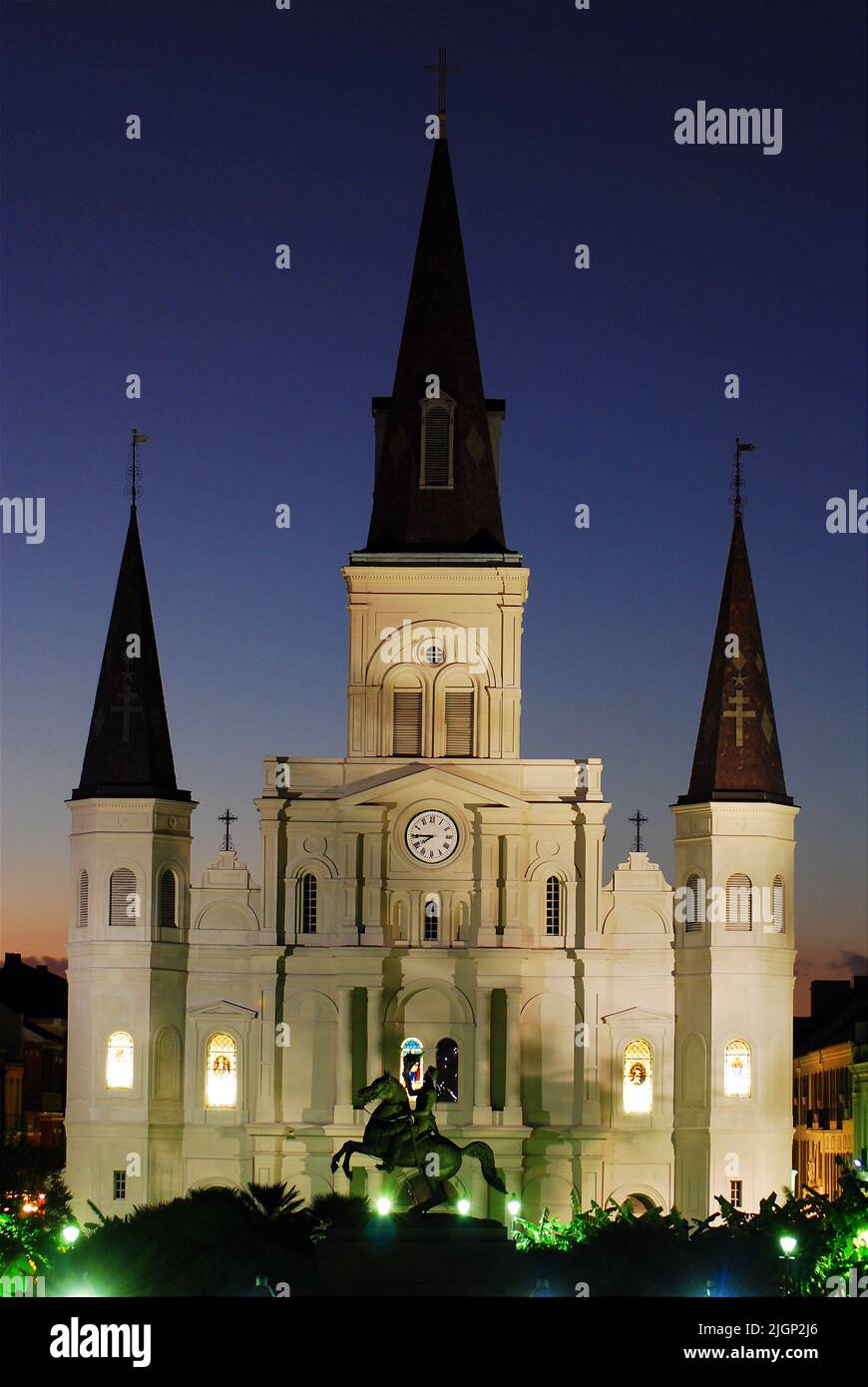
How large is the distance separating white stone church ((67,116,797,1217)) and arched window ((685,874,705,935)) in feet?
0.37

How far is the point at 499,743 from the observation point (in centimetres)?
8312

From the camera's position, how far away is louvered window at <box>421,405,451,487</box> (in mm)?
85188

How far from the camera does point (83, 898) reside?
81875 mm

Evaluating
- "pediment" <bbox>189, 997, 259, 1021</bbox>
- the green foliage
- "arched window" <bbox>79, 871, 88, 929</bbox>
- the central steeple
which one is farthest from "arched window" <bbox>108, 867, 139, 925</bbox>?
the green foliage

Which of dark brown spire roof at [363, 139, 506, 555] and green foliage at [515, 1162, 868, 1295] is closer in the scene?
green foliage at [515, 1162, 868, 1295]

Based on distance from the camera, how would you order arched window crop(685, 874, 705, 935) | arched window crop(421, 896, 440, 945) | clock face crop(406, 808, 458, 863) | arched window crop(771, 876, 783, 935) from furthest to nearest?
arched window crop(421, 896, 440, 945) → clock face crop(406, 808, 458, 863) → arched window crop(685, 874, 705, 935) → arched window crop(771, 876, 783, 935)

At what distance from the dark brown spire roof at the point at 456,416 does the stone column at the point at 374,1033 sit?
42.9ft

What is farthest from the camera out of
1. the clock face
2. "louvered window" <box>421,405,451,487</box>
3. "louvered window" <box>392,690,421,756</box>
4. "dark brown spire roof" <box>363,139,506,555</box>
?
"louvered window" <box>421,405,451,487</box>

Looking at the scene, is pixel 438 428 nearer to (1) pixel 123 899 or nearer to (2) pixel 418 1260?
(1) pixel 123 899

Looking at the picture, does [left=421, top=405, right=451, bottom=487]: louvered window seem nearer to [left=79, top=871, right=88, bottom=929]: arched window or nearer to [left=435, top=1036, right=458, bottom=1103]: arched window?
[left=79, top=871, right=88, bottom=929]: arched window

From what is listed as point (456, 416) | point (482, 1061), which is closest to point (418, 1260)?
point (482, 1061)

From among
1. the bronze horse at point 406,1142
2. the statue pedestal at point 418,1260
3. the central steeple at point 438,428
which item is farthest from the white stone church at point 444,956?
the statue pedestal at point 418,1260
